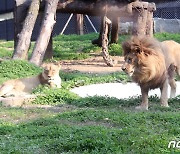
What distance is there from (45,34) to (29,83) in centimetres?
195

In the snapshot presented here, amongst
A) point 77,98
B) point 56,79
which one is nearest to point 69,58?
point 56,79

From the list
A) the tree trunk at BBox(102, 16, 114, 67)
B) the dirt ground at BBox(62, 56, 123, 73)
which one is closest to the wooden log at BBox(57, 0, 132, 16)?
the tree trunk at BBox(102, 16, 114, 67)

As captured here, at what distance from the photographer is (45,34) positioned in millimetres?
11203

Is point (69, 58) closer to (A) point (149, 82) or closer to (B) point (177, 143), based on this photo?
(A) point (149, 82)

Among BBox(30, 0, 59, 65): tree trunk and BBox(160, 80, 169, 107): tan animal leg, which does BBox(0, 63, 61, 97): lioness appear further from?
BBox(160, 80, 169, 107): tan animal leg

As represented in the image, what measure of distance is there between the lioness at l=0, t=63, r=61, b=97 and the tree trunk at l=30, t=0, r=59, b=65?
4.52ft

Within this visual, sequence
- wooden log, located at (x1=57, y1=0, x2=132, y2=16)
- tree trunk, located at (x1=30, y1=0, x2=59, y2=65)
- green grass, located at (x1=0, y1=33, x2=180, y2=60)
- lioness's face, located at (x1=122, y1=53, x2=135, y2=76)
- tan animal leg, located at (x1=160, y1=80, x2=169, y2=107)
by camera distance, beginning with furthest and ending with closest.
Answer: green grass, located at (x1=0, y1=33, x2=180, y2=60), wooden log, located at (x1=57, y1=0, x2=132, y2=16), tree trunk, located at (x1=30, y1=0, x2=59, y2=65), tan animal leg, located at (x1=160, y1=80, x2=169, y2=107), lioness's face, located at (x1=122, y1=53, x2=135, y2=76)

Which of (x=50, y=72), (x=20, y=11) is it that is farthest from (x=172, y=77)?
(x=20, y=11)

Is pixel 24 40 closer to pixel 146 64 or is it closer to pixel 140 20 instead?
pixel 140 20

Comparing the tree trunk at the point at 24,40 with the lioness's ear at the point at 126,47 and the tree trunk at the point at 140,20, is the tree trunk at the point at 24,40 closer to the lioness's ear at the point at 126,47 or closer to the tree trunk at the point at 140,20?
the tree trunk at the point at 140,20

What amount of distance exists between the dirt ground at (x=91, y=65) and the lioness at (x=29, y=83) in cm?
275

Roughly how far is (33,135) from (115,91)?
4020mm

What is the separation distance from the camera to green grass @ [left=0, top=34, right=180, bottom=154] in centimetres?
491

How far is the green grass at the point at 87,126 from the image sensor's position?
4.91 m
